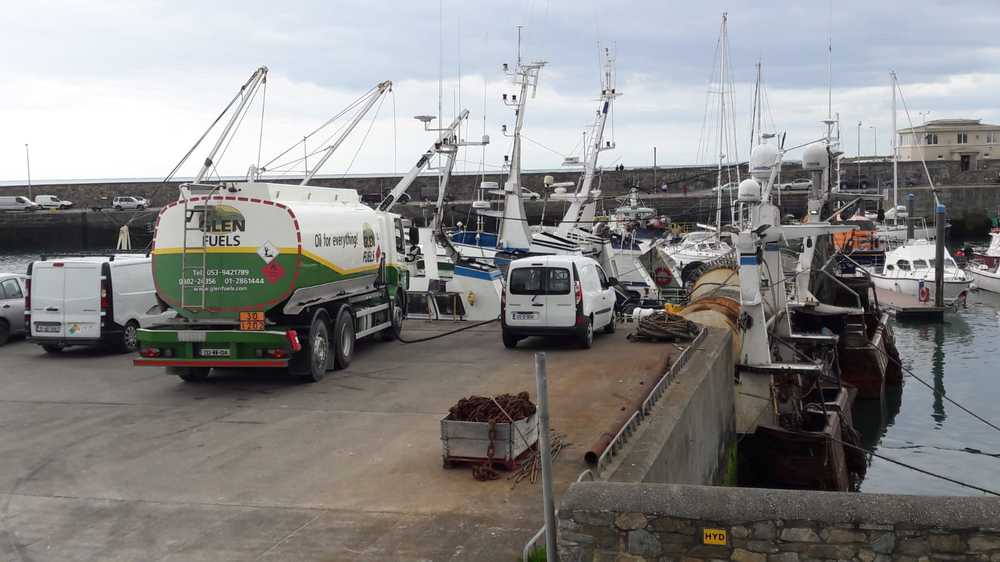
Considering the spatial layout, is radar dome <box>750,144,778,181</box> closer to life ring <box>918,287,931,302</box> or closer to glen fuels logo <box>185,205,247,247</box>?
glen fuels logo <box>185,205,247,247</box>

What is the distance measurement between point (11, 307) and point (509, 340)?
10547 mm

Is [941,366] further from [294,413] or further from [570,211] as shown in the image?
[294,413]

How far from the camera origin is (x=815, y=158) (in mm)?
23594

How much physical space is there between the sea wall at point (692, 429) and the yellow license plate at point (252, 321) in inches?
237

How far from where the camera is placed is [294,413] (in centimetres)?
1246

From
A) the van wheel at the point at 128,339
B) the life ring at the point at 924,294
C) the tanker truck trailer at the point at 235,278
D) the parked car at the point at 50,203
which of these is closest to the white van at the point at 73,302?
the van wheel at the point at 128,339

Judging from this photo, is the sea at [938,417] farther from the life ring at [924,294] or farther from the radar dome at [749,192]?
the radar dome at [749,192]

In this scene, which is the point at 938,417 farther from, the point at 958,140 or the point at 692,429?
the point at 958,140

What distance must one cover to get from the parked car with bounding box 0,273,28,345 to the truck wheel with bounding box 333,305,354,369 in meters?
7.80

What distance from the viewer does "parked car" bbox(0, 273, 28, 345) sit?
1942cm

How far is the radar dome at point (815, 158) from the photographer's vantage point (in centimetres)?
2338

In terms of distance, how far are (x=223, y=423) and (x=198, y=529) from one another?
417 centimetres

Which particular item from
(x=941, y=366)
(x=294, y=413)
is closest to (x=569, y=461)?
(x=294, y=413)

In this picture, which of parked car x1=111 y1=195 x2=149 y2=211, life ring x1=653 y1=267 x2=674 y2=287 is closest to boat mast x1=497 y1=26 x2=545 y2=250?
life ring x1=653 y1=267 x2=674 y2=287
